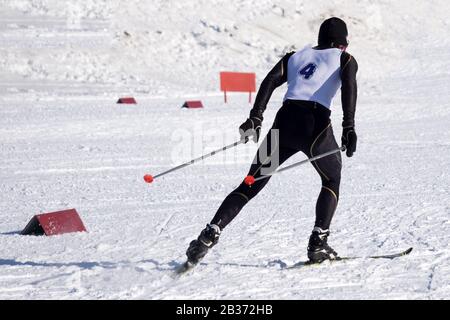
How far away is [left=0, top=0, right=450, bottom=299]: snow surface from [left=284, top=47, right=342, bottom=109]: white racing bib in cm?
109

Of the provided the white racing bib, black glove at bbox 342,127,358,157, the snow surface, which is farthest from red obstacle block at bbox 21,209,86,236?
black glove at bbox 342,127,358,157

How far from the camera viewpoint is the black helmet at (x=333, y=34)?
5059 mm

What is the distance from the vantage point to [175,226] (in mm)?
6820

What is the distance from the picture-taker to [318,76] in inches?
197

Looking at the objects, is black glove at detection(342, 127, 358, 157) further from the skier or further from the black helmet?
the black helmet

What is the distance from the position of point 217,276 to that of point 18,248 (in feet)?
6.34

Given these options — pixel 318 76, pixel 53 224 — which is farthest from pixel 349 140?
pixel 53 224

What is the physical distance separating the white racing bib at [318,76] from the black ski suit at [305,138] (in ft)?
0.12

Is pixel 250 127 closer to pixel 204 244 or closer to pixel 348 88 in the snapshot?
pixel 348 88

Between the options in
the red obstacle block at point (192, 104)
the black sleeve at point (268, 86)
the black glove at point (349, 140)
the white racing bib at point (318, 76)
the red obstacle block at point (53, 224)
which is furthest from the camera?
the red obstacle block at point (192, 104)

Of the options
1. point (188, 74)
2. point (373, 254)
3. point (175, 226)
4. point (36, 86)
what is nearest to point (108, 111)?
point (36, 86)

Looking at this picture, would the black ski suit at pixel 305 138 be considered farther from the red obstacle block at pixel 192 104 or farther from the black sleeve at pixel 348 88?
the red obstacle block at pixel 192 104

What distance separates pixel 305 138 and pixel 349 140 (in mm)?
277

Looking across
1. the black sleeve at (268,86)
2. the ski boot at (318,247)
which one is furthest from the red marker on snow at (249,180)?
the ski boot at (318,247)
